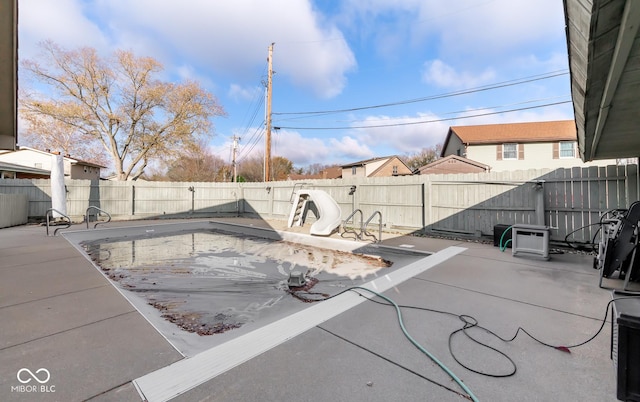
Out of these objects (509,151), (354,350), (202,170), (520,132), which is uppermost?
(520,132)

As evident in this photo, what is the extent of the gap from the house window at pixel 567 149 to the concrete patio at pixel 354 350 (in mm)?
19184

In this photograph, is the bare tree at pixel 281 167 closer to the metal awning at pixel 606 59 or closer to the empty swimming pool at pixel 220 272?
the empty swimming pool at pixel 220 272

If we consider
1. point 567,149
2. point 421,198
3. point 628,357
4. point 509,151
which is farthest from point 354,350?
point 567,149

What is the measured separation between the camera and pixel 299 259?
6.28 meters

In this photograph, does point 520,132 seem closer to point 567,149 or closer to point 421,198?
point 567,149

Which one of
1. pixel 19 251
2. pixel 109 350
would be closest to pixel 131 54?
pixel 19 251

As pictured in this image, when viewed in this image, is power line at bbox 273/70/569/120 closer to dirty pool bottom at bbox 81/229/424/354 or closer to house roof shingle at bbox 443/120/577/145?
house roof shingle at bbox 443/120/577/145

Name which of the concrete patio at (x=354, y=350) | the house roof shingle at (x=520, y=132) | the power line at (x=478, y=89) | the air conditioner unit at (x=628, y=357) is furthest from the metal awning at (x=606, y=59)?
the house roof shingle at (x=520, y=132)

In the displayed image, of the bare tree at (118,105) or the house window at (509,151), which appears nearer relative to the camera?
the bare tree at (118,105)

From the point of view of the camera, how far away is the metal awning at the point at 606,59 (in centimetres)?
155

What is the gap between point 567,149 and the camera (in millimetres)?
17484

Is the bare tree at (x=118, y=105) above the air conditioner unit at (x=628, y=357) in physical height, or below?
above

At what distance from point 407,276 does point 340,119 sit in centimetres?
1693

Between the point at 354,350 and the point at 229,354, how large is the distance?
0.90m
